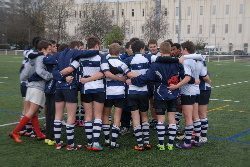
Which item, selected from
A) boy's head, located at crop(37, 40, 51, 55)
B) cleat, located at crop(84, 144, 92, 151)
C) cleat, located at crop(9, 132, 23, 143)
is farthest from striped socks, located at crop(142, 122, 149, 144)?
cleat, located at crop(9, 132, 23, 143)

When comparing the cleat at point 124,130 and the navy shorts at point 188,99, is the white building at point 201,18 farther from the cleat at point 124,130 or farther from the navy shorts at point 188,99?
the navy shorts at point 188,99

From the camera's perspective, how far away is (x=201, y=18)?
92312 mm

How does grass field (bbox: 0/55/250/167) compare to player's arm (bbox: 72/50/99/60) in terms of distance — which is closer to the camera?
grass field (bbox: 0/55/250/167)

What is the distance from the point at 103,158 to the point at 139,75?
1.71 m

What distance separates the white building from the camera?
87.9m

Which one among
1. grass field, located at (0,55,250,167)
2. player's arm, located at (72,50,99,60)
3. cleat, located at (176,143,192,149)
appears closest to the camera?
grass field, located at (0,55,250,167)

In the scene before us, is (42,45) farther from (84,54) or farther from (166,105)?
(166,105)

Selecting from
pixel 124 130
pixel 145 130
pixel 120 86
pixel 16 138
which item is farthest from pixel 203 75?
pixel 16 138

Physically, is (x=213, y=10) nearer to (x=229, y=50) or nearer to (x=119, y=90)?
(x=229, y=50)

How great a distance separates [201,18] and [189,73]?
3439 inches

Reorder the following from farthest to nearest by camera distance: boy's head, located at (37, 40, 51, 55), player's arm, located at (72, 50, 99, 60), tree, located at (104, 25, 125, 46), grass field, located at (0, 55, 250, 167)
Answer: tree, located at (104, 25, 125, 46) → boy's head, located at (37, 40, 51, 55) → player's arm, located at (72, 50, 99, 60) → grass field, located at (0, 55, 250, 167)

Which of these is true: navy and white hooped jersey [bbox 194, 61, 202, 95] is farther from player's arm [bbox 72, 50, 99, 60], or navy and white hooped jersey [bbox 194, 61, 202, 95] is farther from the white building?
the white building

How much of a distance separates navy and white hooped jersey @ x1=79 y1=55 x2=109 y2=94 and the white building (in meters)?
77.6

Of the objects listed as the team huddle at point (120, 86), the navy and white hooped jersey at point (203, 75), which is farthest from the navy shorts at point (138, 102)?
the navy and white hooped jersey at point (203, 75)
